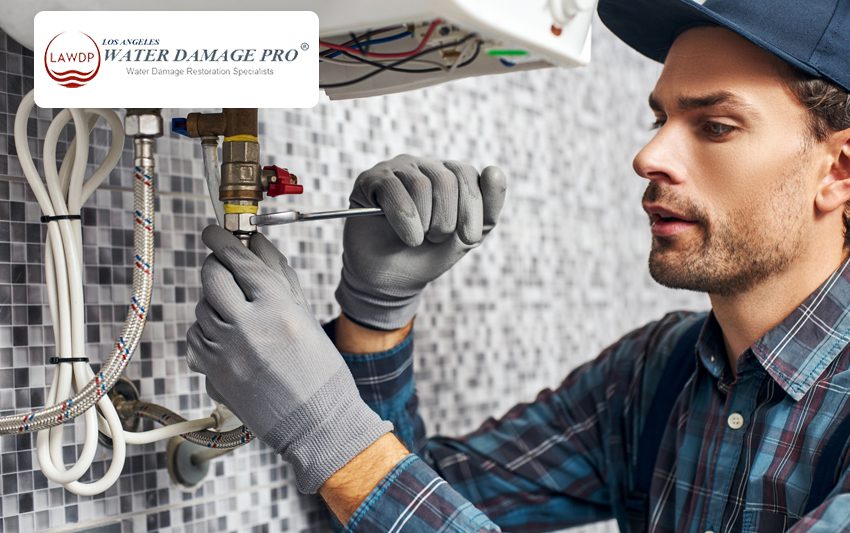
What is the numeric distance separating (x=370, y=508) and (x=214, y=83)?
408 mm

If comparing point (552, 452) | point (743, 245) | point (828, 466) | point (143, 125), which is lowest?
point (552, 452)

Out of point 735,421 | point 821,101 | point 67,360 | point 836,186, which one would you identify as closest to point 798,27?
point 821,101

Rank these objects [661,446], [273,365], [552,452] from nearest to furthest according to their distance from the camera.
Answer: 1. [273,365]
2. [661,446]
3. [552,452]

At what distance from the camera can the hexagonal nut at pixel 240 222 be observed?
0.79m

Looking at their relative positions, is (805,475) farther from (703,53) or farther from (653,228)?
(703,53)

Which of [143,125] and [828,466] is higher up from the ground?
[143,125]

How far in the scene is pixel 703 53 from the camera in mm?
1010

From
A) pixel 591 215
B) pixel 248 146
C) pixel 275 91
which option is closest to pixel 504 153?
pixel 591 215

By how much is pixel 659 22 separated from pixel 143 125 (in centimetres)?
65

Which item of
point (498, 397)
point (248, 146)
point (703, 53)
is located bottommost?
point (498, 397)

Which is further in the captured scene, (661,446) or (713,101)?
(661,446)

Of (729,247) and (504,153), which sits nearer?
(729,247)

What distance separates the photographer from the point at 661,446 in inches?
43.2

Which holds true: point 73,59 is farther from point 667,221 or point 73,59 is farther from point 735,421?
point 735,421
